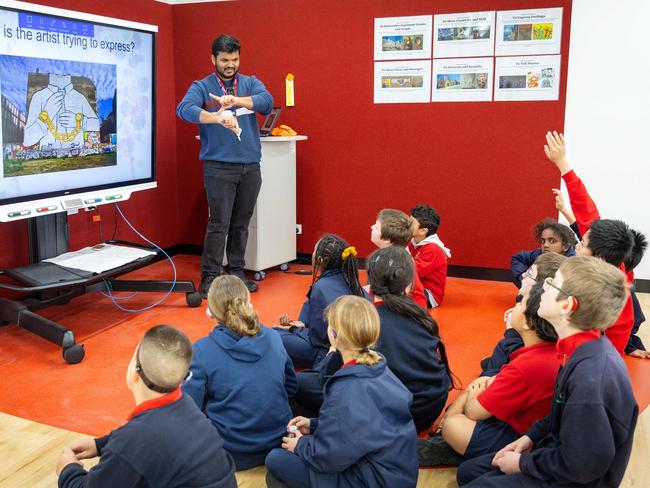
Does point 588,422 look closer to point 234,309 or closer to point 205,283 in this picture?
point 234,309

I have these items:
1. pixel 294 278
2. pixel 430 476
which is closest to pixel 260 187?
pixel 294 278

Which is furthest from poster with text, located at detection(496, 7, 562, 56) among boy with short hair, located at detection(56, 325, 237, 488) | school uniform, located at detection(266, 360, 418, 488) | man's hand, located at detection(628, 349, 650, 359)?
boy with short hair, located at detection(56, 325, 237, 488)

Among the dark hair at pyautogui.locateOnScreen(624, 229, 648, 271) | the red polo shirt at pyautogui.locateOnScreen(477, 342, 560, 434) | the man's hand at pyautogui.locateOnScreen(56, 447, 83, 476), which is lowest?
the man's hand at pyautogui.locateOnScreen(56, 447, 83, 476)

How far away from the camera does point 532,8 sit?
4.77 metres

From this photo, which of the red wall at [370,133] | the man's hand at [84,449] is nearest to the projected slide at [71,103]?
the red wall at [370,133]

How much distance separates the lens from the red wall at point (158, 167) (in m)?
4.93

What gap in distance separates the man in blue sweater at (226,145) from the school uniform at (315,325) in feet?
5.08

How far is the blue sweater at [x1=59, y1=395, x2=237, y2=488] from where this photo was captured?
64.9 inches

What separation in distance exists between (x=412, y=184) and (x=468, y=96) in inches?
30.1

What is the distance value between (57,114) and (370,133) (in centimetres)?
238

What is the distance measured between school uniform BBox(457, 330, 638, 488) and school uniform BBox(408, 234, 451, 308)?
2.40 meters

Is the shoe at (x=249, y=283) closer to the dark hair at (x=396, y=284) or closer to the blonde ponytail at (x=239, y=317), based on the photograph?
the dark hair at (x=396, y=284)

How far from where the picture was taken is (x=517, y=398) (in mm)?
2266

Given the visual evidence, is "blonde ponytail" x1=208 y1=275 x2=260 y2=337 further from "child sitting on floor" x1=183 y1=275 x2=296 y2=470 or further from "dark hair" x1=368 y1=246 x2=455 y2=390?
"dark hair" x1=368 y1=246 x2=455 y2=390
